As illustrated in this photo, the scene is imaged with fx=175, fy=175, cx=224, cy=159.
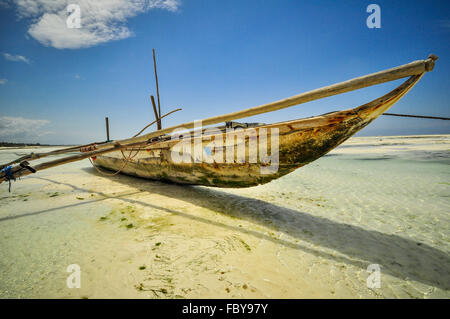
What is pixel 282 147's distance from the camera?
112 inches

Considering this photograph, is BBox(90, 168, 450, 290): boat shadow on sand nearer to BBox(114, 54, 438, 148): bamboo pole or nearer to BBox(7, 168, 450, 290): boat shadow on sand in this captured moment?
BBox(7, 168, 450, 290): boat shadow on sand

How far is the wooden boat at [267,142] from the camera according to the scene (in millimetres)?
1923

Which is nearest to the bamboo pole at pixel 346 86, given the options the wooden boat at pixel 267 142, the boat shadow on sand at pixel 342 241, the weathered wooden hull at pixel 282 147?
the wooden boat at pixel 267 142

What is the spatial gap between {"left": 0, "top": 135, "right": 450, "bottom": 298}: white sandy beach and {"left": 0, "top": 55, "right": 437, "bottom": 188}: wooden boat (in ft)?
2.37

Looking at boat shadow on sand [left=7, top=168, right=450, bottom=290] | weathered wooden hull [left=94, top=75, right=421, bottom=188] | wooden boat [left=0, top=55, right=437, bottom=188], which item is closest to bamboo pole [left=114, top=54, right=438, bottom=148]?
wooden boat [left=0, top=55, right=437, bottom=188]

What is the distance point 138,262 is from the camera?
198 cm

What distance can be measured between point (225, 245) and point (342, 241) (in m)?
1.68

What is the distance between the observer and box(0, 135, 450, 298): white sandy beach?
1677mm

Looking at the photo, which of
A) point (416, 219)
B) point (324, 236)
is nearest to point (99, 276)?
point (324, 236)

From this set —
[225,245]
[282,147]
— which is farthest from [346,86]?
[225,245]

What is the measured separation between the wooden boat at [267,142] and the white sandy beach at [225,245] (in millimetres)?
722

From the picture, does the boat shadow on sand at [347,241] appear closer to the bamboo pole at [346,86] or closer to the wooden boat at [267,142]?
the wooden boat at [267,142]

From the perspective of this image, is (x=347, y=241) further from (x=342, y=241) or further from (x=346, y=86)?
(x=346, y=86)

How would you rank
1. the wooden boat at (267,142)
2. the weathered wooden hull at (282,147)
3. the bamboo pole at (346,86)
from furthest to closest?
the weathered wooden hull at (282,147) < the wooden boat at (267,142) < the bamboo pole at (346,86)
